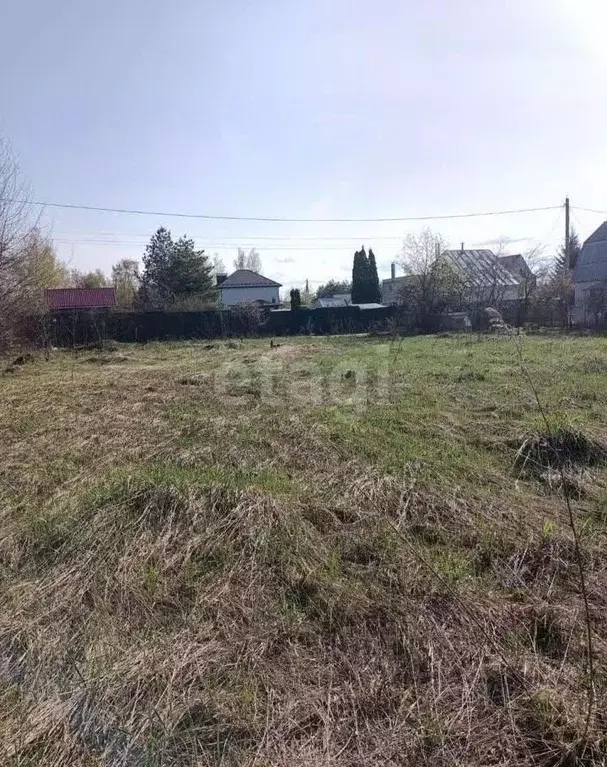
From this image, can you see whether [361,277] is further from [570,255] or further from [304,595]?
[304,595]

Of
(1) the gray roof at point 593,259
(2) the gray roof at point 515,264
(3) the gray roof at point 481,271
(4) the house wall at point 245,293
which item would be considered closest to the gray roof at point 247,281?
(4) the house wall at point 245,293

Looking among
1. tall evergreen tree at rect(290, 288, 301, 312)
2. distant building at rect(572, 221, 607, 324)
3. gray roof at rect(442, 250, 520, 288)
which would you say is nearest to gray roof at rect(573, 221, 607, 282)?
distant building at rect(572, 221, 607, 324)

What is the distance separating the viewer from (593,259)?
25.8m

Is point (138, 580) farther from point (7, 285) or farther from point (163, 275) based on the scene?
point (163, 275)

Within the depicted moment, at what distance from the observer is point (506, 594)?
7.72 feet

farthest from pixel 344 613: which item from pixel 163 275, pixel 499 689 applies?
pixel 163 275

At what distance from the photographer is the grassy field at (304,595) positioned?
5.36 feet

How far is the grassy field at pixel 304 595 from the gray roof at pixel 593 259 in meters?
23.8

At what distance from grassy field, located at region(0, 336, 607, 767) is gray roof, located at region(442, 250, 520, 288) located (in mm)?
17957

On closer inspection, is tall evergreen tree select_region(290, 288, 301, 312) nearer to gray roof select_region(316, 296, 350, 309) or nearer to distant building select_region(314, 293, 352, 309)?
distant building select_region(314, 293, 352, 309)

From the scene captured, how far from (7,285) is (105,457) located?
28.8 ft

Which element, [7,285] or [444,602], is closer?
[444,602]

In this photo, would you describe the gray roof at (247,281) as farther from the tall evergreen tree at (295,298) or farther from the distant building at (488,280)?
the distant building at (488,280)

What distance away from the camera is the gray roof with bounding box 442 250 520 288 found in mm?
21875
